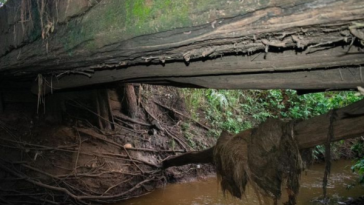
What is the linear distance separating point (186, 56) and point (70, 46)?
728 millimetres

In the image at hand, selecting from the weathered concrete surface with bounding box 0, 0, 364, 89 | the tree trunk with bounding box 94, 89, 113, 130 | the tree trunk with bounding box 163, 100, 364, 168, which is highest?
the weathered concrete surface with bounding box 0, 0, 364, 89

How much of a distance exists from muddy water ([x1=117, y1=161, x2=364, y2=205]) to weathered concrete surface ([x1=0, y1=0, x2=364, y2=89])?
268 cm

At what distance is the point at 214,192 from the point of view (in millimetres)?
4473

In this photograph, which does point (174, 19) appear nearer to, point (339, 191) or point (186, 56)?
point (186, 56)

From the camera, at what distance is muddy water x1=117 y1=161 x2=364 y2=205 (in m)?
4.13

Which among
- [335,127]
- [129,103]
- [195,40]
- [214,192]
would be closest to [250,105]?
[214,192]

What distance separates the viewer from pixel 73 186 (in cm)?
399

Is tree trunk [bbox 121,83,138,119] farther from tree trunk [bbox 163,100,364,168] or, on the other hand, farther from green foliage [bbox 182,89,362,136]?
tree trunk [bbox 163,100,364,168]

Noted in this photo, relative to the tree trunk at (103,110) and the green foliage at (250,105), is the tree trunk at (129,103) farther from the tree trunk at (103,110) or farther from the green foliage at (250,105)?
the green foliage at (250,105)

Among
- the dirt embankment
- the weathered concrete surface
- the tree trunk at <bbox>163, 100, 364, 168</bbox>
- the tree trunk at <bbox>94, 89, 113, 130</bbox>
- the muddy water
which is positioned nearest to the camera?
the weathered concrete surface

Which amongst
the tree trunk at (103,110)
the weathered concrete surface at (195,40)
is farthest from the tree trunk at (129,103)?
the weathered concrete surface at (195,40)

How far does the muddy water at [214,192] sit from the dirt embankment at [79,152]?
0.20 m

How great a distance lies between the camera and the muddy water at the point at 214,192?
413 cm

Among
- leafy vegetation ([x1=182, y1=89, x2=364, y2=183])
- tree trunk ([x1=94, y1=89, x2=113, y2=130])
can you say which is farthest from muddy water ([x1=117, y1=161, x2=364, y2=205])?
tree trunk ([x1=94, y1=89, x2=113, y2=130])
